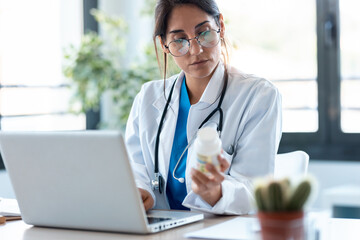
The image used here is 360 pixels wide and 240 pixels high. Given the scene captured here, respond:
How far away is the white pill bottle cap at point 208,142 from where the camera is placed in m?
1.18

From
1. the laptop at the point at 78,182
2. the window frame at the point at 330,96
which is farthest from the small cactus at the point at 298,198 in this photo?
the window frame at the point at 330,96


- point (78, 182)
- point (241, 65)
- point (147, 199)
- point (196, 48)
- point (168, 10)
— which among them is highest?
point (168, 10)

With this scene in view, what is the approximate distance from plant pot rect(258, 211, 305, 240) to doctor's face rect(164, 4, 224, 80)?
993mm

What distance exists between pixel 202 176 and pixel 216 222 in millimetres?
227

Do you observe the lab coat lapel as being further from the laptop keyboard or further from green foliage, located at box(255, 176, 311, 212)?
green foliage, located at box(255, 176, 311, 212)

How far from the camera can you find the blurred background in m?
3.68

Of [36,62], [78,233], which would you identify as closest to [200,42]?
[78,233]

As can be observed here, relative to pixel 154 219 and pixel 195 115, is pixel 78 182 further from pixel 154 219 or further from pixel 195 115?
pixel 195 115

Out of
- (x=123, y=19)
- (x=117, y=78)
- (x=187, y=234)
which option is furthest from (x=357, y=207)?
(x=187, y=234)

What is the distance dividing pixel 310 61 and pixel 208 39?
2179 mm

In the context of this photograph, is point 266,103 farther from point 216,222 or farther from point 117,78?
point 117,78

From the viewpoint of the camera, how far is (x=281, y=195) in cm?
92

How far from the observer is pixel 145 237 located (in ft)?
4.36

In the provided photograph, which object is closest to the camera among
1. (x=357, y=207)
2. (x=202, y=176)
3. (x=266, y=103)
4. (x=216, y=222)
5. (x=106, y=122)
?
(x=202, y=176)
